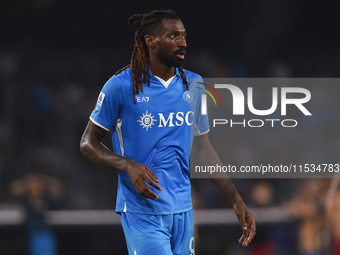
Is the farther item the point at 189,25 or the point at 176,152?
the point at 189,25

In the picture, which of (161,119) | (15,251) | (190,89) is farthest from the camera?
(15,251)

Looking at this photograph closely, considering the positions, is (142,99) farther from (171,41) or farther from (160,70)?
(171,41)

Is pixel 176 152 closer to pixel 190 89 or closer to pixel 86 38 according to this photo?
pixel 190 89

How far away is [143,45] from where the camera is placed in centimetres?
207

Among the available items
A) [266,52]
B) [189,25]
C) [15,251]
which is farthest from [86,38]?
[15,251]

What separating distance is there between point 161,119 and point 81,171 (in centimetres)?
262

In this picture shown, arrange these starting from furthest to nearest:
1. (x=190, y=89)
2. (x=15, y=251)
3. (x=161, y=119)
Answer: (x=15, y=251) < (x=190, y=89) < (x=161, y=119)

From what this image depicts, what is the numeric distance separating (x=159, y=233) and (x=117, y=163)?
371mm

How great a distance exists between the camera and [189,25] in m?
4.20

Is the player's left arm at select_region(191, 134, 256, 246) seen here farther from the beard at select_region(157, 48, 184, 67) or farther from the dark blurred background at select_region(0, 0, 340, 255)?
the dark blurred background at select_region(0, 0, 340, 255)

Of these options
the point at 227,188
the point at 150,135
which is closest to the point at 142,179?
the point at 150,135

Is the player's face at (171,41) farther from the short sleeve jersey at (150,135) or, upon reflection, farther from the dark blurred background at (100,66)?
the dark blurred background at (100,66)

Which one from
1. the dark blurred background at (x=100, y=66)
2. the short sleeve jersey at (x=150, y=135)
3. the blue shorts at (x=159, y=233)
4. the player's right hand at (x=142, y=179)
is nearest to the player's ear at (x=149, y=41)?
the short sleeve jersey at (x=150, y=135)

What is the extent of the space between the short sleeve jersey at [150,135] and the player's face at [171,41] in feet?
0.48
